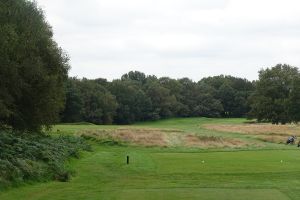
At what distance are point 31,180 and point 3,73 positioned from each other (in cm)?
973

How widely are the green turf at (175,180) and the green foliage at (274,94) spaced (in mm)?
91217

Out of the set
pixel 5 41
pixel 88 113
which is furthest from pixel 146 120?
pixel 5 41

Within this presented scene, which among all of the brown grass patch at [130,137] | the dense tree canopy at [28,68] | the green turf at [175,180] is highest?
the dense tree canopy at [28,68]

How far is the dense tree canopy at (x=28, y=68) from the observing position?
1224 inches

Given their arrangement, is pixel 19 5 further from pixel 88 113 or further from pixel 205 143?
pixel 88 113

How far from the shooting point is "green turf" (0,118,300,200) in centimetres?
2239

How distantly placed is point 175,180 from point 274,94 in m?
112

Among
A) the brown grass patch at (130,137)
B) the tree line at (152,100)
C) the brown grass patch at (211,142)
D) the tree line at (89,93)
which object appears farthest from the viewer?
the tree line at (152,100)

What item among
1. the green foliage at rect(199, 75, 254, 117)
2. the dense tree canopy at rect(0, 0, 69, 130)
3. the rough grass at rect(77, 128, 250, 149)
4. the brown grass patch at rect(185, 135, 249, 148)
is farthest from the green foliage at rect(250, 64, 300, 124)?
the dense tree canopy at rect(0, 0, 69, 130)

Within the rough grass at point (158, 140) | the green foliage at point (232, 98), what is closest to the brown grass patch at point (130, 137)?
the rough grass at point (158, 140)

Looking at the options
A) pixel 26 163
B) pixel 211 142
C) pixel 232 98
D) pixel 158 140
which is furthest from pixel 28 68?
pixel 232 98

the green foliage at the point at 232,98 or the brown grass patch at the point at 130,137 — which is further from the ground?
the green foliage at the point at 232,98

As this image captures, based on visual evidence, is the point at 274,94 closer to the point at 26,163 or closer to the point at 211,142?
the point at 211,142

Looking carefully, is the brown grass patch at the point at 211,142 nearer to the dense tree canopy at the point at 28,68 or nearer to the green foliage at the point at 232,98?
the dense tree canopy at the point at 28,68
